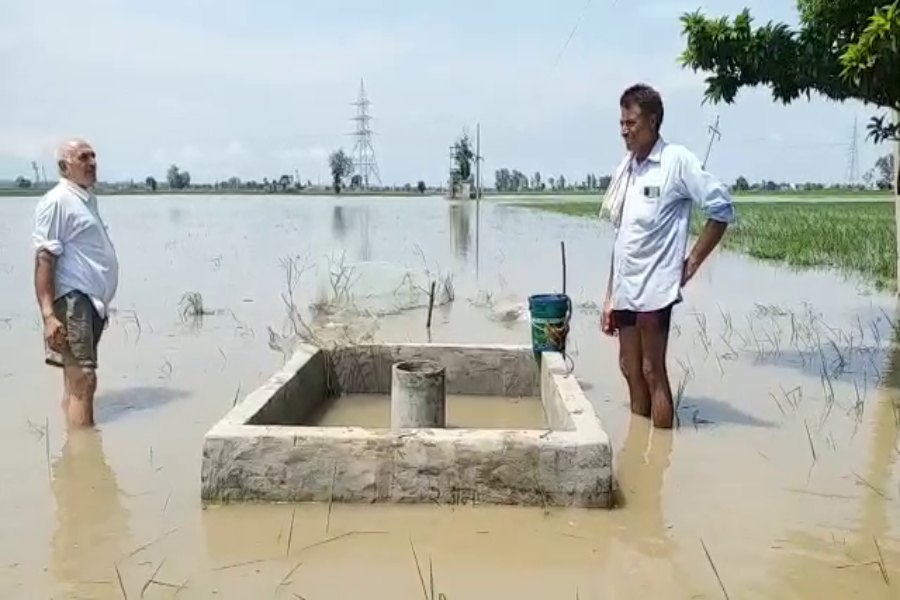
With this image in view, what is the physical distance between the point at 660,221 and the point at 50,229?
3205mm

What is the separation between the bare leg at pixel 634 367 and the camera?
5543 millimetres

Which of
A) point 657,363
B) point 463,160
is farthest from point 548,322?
point 463,160

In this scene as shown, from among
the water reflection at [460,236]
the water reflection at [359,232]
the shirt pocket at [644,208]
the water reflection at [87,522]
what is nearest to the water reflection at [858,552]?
the shirt pocket at [644,208]

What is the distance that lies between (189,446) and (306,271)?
10126 mm

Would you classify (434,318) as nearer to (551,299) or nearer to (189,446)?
(551,299)

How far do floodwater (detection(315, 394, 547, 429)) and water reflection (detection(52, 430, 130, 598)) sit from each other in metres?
1.36

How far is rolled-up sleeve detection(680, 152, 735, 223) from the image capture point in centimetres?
511

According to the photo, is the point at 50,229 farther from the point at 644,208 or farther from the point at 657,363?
the point at 657,363

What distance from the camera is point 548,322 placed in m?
6.35

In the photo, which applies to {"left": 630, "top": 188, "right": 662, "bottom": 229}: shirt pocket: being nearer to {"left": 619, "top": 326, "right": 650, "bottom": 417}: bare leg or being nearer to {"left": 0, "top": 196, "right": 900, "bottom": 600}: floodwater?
{"left": 619, "top": 326, "right": 650, "bottom": 417}: bare leg

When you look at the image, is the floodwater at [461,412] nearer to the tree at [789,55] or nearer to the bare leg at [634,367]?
the bare leg at [634,367]

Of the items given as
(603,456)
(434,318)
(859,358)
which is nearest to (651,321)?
(603,456)

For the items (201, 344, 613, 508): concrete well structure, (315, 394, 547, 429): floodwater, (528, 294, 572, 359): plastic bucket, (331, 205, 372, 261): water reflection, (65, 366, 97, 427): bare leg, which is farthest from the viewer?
(331, 205, 372, 261): water reflection

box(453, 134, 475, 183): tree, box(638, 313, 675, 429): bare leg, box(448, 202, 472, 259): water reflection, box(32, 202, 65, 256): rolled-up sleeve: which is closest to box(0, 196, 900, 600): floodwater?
box(638, 313, 675, 429): bare leg
